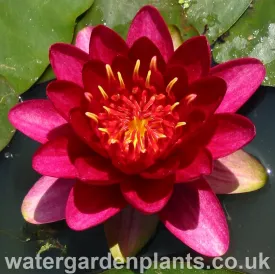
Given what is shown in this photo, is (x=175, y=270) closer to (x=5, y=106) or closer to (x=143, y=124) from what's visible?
(x=143, y=124)

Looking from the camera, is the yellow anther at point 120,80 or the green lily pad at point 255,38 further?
the green lily pad at point 255,38

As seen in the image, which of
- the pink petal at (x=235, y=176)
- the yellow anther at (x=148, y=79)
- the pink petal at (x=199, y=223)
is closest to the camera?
the yellow anther at (x=148, y=79)

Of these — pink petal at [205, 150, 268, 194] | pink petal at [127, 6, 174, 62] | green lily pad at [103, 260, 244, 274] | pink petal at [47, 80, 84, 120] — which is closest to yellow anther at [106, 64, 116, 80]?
pink petal at [47, 80, 84, 120]

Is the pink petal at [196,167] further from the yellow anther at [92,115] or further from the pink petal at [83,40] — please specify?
the pink petal at [83,40]

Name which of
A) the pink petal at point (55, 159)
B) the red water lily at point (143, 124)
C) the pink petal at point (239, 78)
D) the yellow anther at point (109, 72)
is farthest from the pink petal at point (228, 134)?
the pink petal at point (55, 159)

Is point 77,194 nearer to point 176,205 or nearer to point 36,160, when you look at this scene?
point 36,160

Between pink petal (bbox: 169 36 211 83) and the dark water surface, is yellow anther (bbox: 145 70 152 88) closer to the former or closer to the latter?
pink petal (bbox: 169 36 211 83)

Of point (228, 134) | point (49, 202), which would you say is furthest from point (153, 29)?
point (49, 202)
